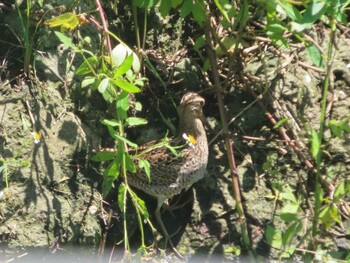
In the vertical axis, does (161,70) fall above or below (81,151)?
above

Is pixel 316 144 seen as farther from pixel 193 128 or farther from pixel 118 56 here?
pixel 118 56

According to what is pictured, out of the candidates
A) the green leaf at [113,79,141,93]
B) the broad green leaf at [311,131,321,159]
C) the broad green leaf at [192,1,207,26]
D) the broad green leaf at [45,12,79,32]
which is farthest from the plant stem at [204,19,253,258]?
the green leaf at [113,79,141,93]

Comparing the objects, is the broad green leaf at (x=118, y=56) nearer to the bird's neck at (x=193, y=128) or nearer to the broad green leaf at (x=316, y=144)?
the bird's neck at (x=193, y=128)

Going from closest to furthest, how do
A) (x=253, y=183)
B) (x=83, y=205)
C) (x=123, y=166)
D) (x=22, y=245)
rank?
(x=123, y=166) < (x=22, y=245) < (x=83, y=205) < (x=253, y=183)

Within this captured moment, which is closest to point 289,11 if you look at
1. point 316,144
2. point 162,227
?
point 316,144

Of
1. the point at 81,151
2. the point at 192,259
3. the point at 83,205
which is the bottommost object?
the point at 192,259

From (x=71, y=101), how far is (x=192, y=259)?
1.30 meters

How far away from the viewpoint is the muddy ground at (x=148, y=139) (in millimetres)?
4477

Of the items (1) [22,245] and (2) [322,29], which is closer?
(1) [22,245]

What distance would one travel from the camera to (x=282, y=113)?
5.23 m

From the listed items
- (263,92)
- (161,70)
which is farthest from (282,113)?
(161,70)

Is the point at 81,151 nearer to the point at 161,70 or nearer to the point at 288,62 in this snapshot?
the point at 161,70

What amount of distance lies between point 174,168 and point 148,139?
0.41 m

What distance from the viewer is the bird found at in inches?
187
